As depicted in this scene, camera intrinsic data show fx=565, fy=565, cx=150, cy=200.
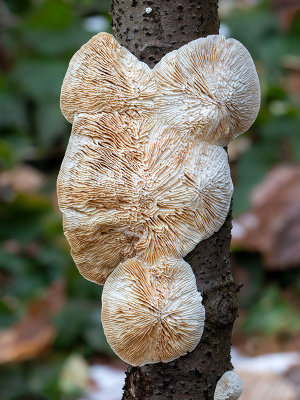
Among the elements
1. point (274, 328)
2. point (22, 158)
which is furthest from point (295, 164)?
point (22, 158)

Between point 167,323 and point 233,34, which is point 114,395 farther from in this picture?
point 233,34

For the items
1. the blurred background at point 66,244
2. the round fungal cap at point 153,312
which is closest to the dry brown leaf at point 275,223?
the blurred background at point 66,244

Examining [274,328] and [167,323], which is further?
[274,328]

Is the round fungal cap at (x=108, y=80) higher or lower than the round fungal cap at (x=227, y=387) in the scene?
higher

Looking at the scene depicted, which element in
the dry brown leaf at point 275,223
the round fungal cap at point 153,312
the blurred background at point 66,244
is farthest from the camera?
the dry brown leaf at point 275,223

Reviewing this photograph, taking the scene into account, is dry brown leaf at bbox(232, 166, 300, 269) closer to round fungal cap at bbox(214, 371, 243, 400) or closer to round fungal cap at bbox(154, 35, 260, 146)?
round fungal cap at bbox(214, 371, 243, 400)

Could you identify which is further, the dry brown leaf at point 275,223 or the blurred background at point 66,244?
the dry brown leaf at point 275,223

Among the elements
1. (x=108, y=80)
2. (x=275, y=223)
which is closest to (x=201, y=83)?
(x=108, y=80)

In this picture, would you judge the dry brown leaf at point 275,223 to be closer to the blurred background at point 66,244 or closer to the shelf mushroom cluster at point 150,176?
the blurred background at point 66,244
